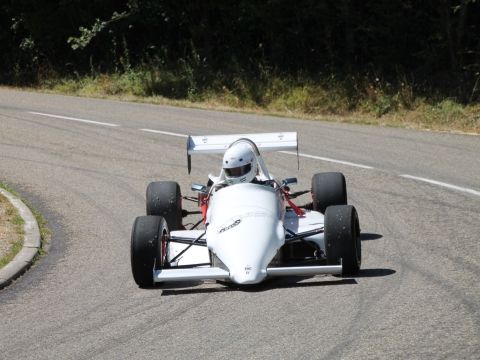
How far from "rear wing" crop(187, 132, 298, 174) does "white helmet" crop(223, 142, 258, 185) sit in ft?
4.33

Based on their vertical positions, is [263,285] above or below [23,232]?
above

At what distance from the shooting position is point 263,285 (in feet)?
34.3

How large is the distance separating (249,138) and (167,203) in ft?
4.19

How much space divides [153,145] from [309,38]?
10.4 m

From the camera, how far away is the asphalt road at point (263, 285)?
8.52m

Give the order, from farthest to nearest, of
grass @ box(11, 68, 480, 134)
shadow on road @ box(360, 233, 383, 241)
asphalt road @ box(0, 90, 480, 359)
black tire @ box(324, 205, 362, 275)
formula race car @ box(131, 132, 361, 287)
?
grass @ box(11, 68, 480, 134) < shadow on road @ box(360, 233, 383, 241) < black tire @ box(324, 205, 362, 275) < formula race car @ box(131, 132, 361, 287) < asphalt road @ box(0, 90, 480, 359)

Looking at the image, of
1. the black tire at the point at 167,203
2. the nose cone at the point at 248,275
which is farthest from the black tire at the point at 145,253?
the black tire at the point at 167,203

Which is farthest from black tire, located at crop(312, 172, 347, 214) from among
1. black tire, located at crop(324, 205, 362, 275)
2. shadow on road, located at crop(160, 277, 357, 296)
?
shadow on road, located at crop(160, 277, 357, 296)

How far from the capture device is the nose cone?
32.9 ft

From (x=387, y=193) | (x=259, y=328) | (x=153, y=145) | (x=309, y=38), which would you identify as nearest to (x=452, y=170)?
(x=387, y=193)

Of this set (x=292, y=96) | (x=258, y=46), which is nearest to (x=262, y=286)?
(x=292, y=96)

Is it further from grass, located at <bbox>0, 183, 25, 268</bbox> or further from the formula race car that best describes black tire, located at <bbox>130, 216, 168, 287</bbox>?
grass, located at <bbox>0, 183, 25, 268</bbox>

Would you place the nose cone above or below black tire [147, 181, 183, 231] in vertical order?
below

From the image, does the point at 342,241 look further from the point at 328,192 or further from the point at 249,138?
the point at 249,138
